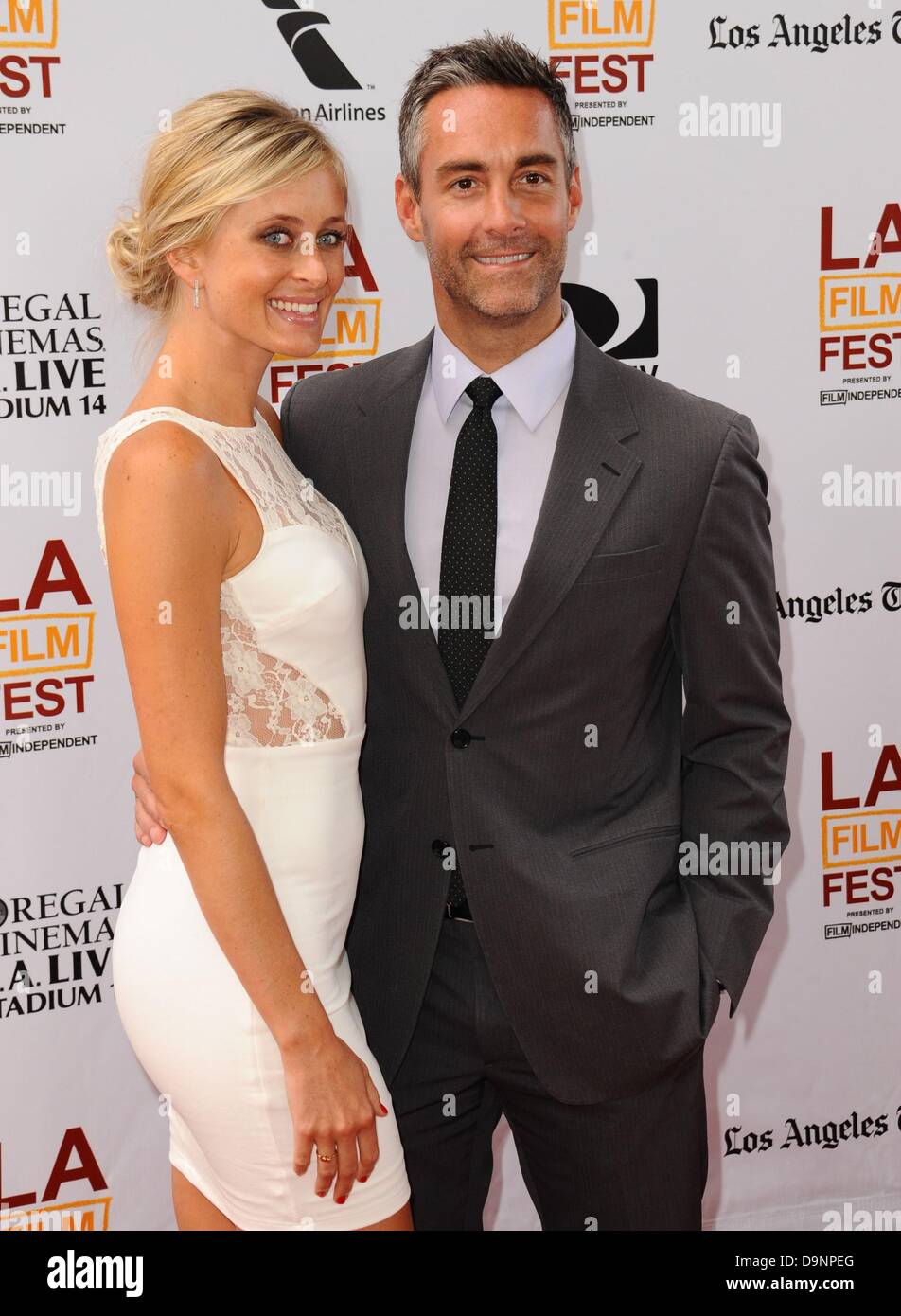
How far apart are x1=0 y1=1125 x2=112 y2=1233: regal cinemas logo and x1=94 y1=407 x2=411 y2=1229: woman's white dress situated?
1.28 metres

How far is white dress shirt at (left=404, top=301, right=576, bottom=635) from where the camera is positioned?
2.00 meters

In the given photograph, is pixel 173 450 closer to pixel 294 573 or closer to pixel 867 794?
pixel 294 573

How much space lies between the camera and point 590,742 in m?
2.00

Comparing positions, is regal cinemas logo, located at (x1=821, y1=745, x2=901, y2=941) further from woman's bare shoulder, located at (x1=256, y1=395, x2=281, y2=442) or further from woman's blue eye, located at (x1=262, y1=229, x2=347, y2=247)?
woman's blue eye, located at (x1=262, y1=229, x2=347, y2=247)

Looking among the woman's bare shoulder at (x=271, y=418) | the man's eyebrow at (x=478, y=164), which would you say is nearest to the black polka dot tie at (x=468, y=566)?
the woman's bare shoulder at (x=271, y=418)

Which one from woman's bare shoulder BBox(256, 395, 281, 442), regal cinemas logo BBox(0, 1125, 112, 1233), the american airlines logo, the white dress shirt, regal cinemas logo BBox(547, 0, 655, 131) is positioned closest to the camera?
the white dress shirt

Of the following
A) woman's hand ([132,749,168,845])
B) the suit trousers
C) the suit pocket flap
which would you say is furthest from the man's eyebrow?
the suit trousers

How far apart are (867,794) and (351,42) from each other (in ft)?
6.80

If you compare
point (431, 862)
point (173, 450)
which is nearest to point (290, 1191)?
point (431, 862)

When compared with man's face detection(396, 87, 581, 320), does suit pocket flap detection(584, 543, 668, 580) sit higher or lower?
lower

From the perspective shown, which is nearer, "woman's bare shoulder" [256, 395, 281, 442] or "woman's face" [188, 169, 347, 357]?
"woman's face" [188, 169, 347, 357]

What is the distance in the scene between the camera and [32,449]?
2.76 m

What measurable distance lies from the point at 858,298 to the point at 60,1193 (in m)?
2.71

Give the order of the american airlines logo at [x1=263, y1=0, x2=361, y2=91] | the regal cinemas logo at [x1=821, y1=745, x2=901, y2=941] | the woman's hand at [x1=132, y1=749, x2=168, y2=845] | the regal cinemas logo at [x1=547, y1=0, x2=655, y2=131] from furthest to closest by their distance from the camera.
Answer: the regal cinemas logo at [x1=821, y1=745, x2=901, y2=941] < the regal cinemas logo at [x1=547, y1=0, x2=655, y2=131] < the american airlines logo at [x1=263, y1=0, x2=361, y2=91] < the woman's hand at [x1=132, y1=749, x2=168, y2=845]
